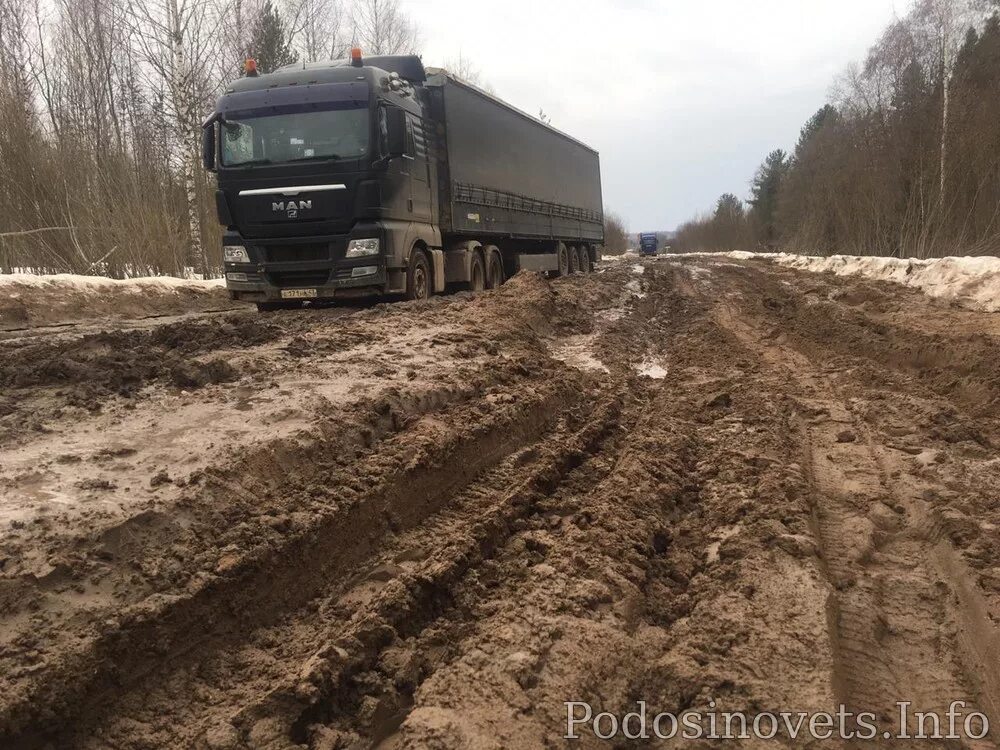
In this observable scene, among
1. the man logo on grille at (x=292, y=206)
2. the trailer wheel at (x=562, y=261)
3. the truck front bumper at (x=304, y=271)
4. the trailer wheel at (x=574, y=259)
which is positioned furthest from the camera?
the trailer wheel at (x=574, y=259)

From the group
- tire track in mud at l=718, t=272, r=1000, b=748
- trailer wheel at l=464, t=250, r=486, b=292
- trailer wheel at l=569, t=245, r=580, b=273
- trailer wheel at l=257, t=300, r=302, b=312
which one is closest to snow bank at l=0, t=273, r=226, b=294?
trailer wheel at l=257, t=300, r=302, b=312

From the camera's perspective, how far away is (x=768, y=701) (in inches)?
86.3

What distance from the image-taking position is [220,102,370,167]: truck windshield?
961 centimetres

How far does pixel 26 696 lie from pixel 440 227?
34.5ft

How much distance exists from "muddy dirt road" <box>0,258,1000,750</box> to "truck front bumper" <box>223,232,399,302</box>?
3903 millimetres

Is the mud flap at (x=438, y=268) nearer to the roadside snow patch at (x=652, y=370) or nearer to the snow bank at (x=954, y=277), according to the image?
the roadside snow patch at (x=652, y=370)

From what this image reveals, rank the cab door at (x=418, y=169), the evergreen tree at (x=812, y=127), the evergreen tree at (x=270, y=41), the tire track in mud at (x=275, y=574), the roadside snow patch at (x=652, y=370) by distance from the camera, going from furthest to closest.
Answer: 1. the evergreen tree at (x=812, y=127)
2. the evergreen tree at (x=270, y=41)
3. the cab door at (x=418, y=169)
4. the roadside snow patch at (x=652, y=370)
5. the tire track in mud at (x=275, y=574)

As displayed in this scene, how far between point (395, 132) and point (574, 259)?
1196cm

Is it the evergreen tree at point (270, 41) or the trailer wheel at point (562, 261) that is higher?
the evergreen tree at point (270, 41)

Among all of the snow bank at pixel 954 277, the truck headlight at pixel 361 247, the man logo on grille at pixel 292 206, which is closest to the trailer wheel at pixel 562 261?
the snow bank at pixel 954 277

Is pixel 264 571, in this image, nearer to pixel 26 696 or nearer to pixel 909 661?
pixel 26 696

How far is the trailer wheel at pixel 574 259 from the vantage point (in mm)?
20531

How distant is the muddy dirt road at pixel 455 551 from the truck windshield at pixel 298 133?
462cm

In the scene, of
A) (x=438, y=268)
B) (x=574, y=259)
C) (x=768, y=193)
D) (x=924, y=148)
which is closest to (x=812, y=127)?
(x=768, y=193)
